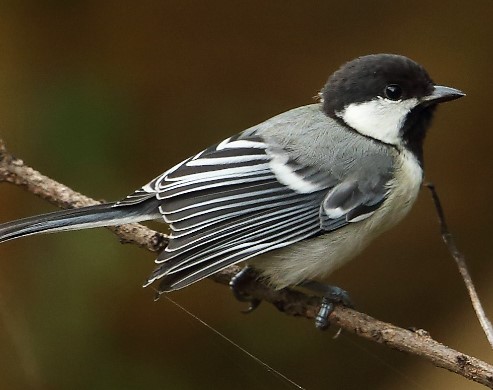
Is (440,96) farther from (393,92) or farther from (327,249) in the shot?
(327,249)

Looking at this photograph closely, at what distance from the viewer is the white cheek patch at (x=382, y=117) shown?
121 centimetres

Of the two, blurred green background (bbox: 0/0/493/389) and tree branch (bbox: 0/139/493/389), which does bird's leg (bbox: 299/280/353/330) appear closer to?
tree branch (bbox: 0/139/493/389)

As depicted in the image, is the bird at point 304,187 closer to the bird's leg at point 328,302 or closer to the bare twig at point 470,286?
the bird's leg at point 328,302

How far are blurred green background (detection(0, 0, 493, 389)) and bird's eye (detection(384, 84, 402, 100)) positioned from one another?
0.73m

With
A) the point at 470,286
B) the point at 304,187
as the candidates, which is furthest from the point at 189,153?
the point at 470,286

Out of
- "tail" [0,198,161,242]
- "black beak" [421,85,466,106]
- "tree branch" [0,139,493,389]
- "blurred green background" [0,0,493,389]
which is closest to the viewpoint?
"tree branch" [0,139,493,389]

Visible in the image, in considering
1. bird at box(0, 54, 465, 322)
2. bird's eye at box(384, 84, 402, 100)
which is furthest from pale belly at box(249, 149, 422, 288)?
bird's eye at box(384, 84, 402, 100)

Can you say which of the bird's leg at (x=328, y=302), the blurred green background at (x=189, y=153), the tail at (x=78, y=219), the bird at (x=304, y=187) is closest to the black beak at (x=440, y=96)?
the bird at (x=304, y=187)

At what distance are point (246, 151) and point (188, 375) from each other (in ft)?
2.71

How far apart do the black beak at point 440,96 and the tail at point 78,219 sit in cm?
49

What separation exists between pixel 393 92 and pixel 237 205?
13.0 inches

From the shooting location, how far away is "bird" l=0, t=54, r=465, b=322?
42.5 inches

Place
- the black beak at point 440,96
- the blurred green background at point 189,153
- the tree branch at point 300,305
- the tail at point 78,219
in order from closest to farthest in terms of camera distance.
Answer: the tree branch at point 300,305 < the tail at point 78,219 < the black beak at point 440,96 < the blurred green background at point 189,153

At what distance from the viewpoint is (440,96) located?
1196mm
